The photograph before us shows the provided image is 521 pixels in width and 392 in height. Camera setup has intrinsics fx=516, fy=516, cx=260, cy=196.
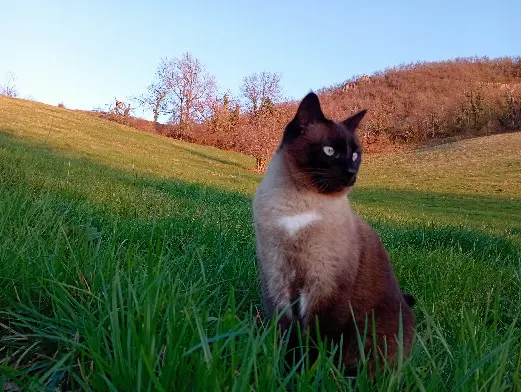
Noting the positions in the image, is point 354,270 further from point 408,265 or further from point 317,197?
point 408,265

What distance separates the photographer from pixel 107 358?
1651 mm

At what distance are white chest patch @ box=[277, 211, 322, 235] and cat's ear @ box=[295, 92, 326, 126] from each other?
63cm

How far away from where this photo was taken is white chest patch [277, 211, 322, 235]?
2.83m

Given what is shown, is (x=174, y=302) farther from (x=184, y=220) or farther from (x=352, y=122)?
(x=184, y=220)

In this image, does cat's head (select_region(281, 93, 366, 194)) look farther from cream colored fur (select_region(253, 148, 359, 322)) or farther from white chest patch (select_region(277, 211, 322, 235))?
white chest patch (select_region(277, 211, 322, 235))

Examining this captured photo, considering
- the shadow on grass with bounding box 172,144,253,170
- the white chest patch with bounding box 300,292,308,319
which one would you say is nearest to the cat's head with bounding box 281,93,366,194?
the white chest patch with bounding box 300,292,308,319

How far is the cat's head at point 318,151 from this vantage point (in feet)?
9.87

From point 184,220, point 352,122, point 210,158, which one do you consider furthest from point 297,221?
point 210,158

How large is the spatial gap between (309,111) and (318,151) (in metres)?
0.26

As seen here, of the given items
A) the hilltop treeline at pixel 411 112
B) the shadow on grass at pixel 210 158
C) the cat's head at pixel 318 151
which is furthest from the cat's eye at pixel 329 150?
the hilltop treeline at pixel 411 112

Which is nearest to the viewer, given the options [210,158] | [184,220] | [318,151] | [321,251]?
[321,251]

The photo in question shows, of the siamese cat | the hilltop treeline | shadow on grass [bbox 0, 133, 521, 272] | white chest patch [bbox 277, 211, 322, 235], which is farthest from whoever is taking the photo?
the hilltop treeline

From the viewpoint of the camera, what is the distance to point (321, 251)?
9.07 ft

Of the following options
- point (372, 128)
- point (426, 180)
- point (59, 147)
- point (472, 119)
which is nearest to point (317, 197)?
point (59, 147)
